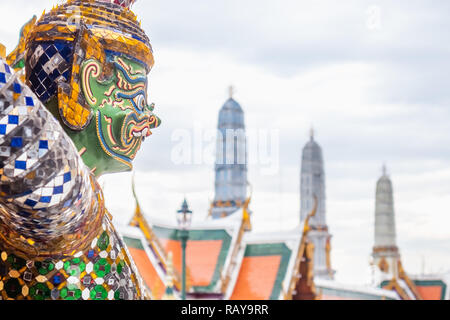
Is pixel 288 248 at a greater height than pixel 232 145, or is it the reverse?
pixel 232 145

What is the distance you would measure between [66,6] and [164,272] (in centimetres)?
1155

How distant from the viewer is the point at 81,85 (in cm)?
266

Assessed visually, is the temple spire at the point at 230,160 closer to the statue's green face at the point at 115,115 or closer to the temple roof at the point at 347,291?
the temple roof at the point at 347,291

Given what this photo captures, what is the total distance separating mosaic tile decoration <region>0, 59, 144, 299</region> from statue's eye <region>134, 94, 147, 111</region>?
412mm

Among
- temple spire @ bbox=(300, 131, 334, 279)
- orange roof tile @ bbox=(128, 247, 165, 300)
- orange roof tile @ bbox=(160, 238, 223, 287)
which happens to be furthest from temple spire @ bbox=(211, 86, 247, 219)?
orange roof tile @ bbox=(128, 247, 165, 300)

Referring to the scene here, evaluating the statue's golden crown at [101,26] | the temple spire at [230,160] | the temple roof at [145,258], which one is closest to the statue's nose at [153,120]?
the statue's golden crown at [101,26]

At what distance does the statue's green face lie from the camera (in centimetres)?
270

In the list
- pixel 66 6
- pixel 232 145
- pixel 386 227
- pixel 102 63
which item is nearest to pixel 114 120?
pixel 102 63

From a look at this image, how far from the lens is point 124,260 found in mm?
2865

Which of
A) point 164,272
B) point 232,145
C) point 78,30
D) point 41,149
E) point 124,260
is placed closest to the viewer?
point 41,149

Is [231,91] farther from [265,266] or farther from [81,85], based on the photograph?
[81,85]

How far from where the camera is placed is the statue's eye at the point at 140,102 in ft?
9.29

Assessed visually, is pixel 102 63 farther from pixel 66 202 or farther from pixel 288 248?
pixel 288 248

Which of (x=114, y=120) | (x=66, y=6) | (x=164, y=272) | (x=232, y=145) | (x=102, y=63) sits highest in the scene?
(x=232, y=145)
